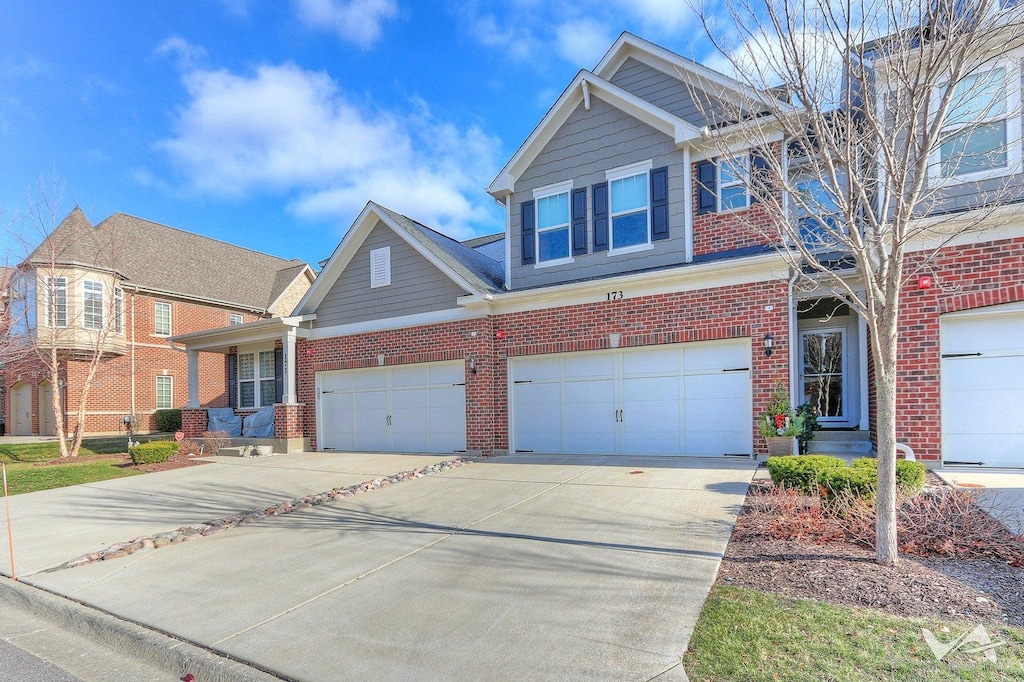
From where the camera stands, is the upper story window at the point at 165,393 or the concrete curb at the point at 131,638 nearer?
the concrete curb at the point at 131,638

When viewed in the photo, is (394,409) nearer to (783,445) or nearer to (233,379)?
(233,379)

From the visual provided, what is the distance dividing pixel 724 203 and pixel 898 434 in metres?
4.83

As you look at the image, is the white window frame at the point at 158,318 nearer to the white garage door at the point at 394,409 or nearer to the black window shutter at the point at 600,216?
the white garage door at the point at 394,409

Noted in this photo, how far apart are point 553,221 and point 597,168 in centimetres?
146

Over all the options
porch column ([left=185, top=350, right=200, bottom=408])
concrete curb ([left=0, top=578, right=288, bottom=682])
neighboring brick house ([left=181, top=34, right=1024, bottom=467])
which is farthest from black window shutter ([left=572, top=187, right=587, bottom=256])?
porch column ([left=185, top=350, right=200, bottom=408])

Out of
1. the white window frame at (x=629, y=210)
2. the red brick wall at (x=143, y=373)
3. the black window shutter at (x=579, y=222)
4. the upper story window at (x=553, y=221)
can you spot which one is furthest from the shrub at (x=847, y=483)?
the red brick wall at (x=143, y=373)

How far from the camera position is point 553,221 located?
1255 centimetres

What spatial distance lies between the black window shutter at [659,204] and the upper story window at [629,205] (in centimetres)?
12

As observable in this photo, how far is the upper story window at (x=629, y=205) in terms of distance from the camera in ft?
37.4

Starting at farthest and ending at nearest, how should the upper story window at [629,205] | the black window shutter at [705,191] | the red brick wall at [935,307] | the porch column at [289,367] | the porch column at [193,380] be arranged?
the porch column at [193,380], the porch column at [289,367], the upper story window at [629,205], the black window shutter at [705,191], the red brick wall at [935,307]

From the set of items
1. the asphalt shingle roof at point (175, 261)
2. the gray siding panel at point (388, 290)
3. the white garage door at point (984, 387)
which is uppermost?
the asphalt shingle roof at point (175, 261)

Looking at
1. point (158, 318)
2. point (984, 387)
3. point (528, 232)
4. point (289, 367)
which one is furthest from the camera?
point (158, 318)

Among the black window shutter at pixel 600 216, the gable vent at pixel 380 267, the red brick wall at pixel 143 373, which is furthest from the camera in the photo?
the red brick wall at pixel 143 373

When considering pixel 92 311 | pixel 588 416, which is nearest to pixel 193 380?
pixel 92 311
